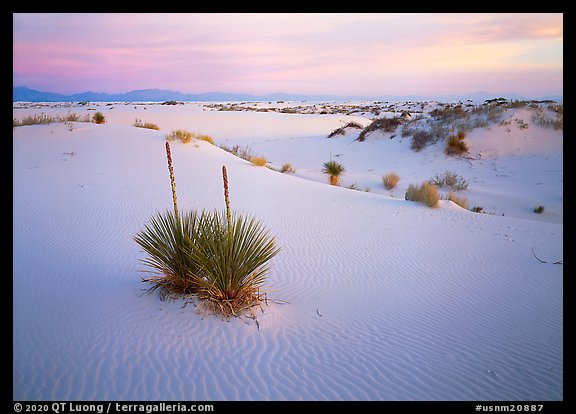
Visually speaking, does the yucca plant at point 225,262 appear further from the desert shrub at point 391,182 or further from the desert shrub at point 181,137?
the desert shrub at point 181,137

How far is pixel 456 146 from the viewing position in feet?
62.6

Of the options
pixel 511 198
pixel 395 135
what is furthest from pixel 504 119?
pixel 511 198

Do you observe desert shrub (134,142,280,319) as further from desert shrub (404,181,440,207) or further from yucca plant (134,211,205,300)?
desert shrub (404,181,440,207)

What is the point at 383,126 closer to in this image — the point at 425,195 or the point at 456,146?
the point at 456,146

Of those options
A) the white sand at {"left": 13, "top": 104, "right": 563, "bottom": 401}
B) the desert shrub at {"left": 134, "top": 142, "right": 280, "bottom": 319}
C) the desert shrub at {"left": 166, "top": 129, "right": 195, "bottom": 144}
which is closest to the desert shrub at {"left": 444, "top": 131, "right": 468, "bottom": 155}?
the white sand at {"left": 13, "top": 104, "right": 563, "bottom": 401}

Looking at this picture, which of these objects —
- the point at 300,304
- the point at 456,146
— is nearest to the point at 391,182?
the point at 456,146

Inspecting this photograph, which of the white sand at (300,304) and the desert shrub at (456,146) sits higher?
the desert shrub at (456,146)

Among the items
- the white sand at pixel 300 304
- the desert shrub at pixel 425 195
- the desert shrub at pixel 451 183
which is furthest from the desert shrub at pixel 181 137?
the desert shrub at pixel 451 183

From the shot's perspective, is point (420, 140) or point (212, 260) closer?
point (212, 260)

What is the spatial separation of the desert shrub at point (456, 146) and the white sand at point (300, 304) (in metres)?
8.15

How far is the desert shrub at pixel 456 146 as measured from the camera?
747 inches

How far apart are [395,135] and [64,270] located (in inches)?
866

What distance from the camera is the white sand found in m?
3.08

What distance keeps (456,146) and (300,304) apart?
17.7 meters
